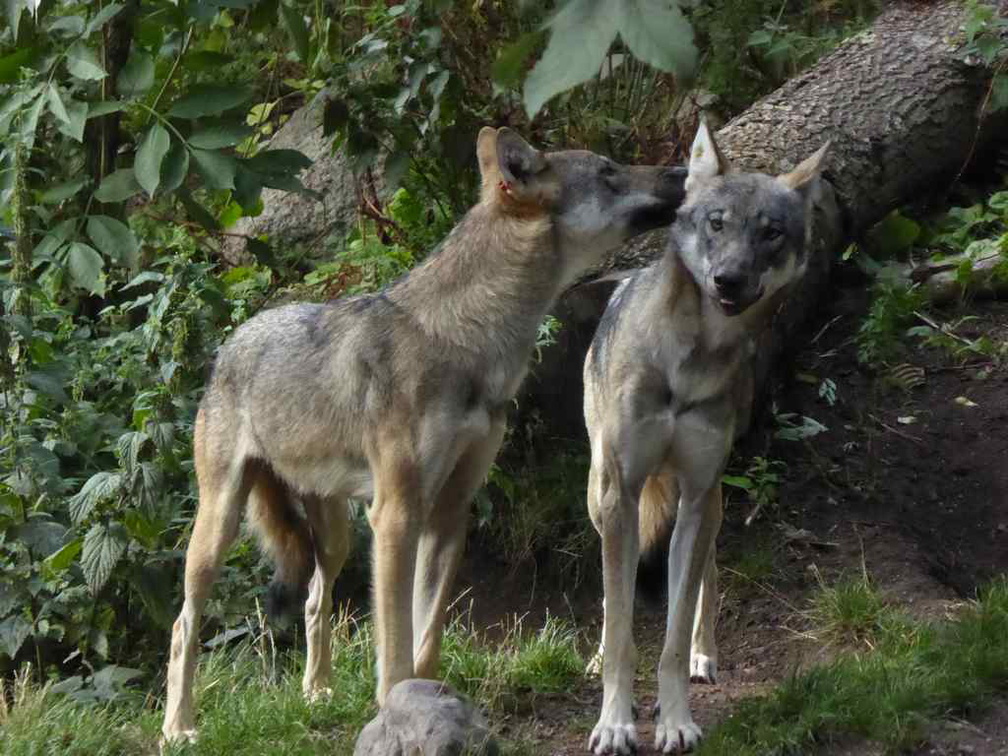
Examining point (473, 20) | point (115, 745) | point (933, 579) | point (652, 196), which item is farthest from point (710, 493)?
point (473, 20)

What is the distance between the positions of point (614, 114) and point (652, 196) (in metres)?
3.69

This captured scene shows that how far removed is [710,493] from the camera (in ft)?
17.2

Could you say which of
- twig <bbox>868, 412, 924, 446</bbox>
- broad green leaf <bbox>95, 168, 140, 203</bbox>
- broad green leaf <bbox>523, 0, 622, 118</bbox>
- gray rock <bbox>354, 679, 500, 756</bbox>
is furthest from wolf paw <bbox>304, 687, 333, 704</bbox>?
broad green leaf <bbox>523, 0, 622, 118</bbox>

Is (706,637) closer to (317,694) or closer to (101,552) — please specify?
(317,694)

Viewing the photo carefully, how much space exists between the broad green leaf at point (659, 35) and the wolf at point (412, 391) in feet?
11.0

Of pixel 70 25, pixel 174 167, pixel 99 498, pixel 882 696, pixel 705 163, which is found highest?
pixel 70 25

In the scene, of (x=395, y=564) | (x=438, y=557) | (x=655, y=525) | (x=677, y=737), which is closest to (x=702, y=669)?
(x=655, y=525)

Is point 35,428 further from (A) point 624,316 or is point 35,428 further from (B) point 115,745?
(A) point 624,316

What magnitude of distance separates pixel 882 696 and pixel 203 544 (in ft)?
9.21

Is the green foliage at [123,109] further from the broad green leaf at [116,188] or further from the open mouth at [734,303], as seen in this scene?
the open mouth at [734,303]

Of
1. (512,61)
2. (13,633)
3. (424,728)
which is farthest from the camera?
(13,633)

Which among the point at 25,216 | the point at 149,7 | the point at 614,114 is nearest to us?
the point at 149,7

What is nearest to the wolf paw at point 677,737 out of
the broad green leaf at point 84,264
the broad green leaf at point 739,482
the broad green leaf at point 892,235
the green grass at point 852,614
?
the green grass at point 852,614

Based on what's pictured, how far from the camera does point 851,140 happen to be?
26.1ft
